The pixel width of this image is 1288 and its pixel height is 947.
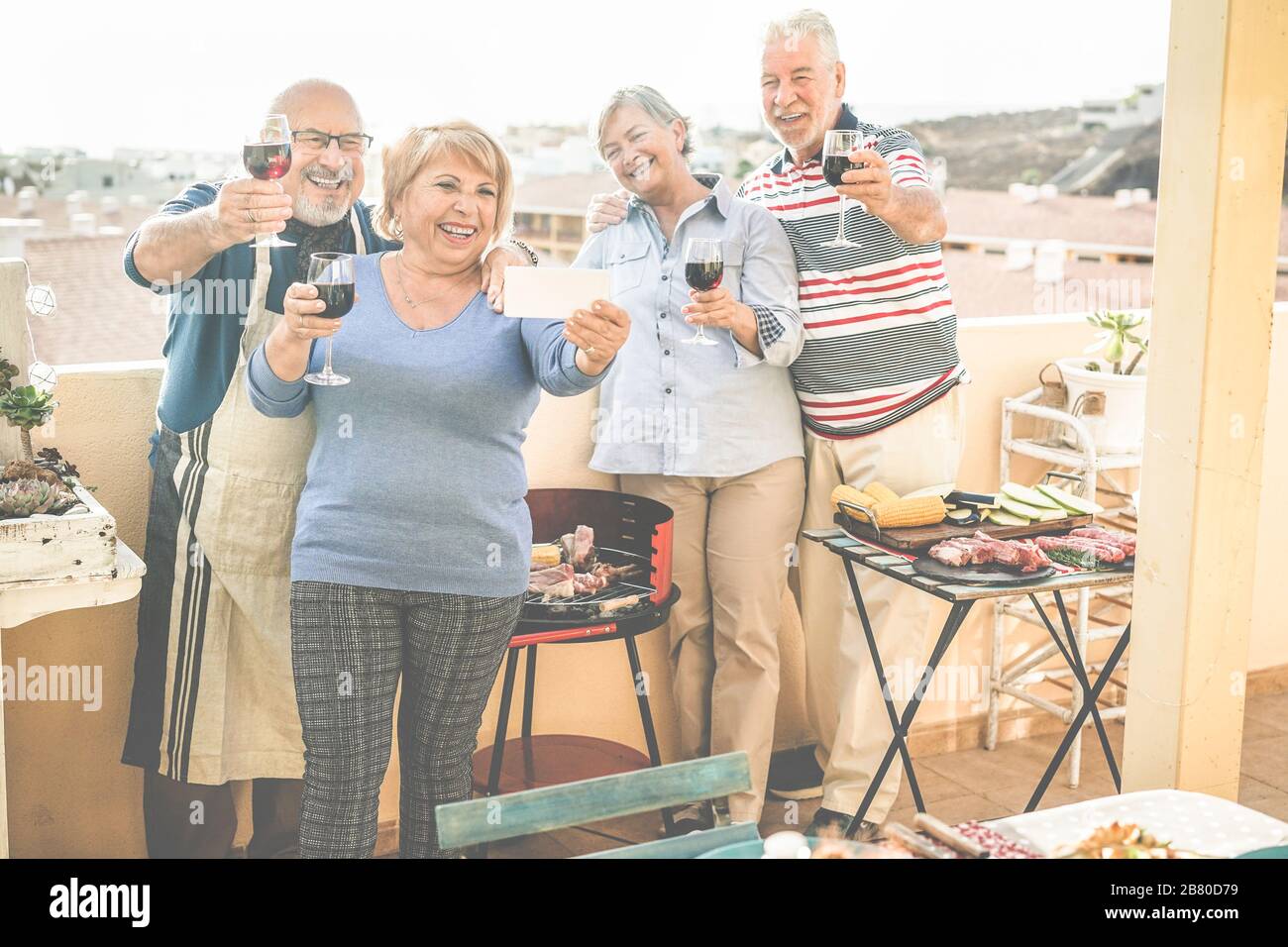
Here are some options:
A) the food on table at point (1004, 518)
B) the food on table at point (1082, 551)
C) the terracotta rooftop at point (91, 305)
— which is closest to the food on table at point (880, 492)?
the food on table at point (1004, 518)

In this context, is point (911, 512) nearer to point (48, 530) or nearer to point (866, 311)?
point (866, 311)

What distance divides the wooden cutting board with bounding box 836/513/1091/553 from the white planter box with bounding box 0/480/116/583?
1720 mm

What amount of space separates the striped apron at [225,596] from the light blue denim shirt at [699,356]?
2.70 ft

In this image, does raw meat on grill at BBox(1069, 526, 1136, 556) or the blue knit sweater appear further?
raw meat on grill at BBox(1069, 526, 1136, 556)

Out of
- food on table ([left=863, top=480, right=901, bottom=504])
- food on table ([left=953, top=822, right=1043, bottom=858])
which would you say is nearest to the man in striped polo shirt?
food on table ([left=863, top=480, right=901, bottom=504])

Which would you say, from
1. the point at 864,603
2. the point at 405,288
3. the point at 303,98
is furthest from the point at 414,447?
the point at 864,603

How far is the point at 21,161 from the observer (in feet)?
147

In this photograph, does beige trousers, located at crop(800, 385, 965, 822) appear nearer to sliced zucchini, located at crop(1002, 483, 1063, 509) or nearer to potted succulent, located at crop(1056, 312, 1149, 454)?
sliced zucchini, located at crop(1002, 483, 1063, 509)

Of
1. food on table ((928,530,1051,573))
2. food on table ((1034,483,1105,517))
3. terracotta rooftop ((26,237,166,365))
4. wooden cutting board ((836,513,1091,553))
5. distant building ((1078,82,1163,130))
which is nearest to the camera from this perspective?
food on table ((928,530,1051,573))

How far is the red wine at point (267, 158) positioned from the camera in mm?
2262

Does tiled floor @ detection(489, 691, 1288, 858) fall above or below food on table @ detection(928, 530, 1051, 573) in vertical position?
below

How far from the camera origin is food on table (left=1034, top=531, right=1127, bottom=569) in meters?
2.88

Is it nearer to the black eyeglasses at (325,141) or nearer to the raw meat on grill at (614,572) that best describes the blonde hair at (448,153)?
the black eyeglasses at (325,141)

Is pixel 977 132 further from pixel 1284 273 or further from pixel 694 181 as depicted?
pixel 694 181
